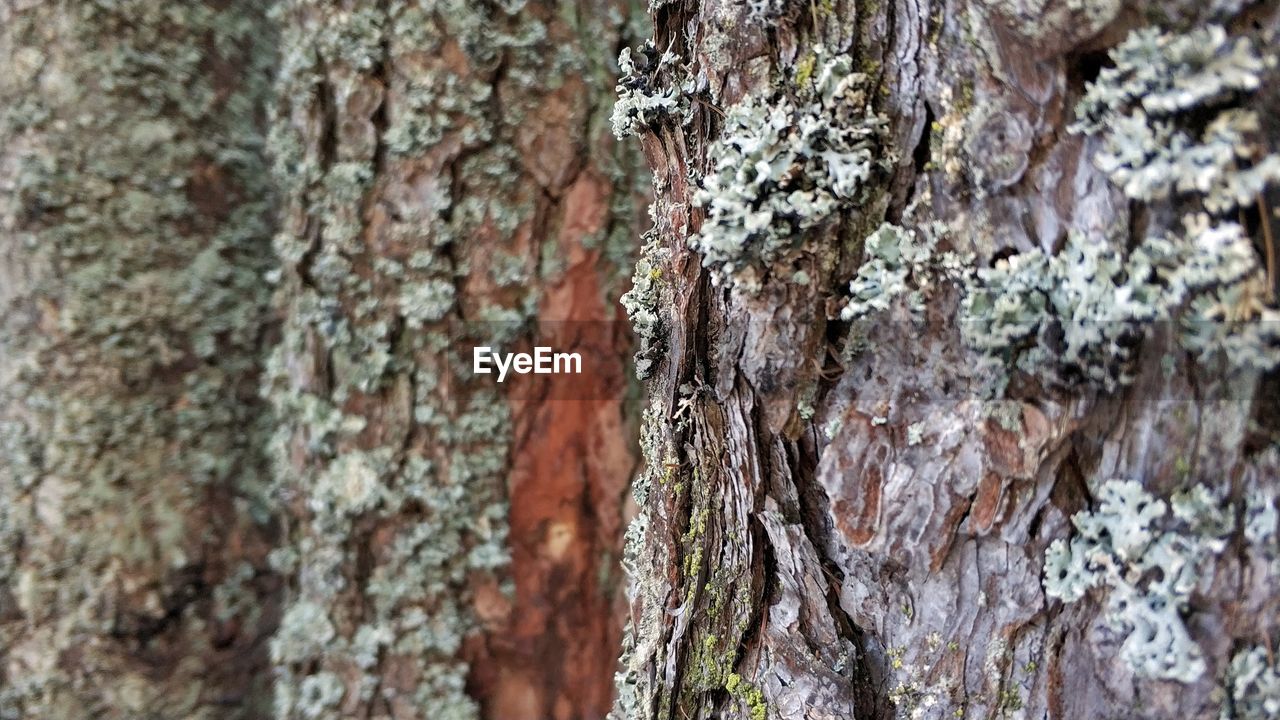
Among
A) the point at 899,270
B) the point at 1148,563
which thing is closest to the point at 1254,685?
the point at 1148,563

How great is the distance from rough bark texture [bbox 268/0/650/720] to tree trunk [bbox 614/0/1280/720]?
63 cm

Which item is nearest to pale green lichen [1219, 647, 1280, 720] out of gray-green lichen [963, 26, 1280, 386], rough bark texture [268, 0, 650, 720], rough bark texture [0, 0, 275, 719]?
gray-green lichen [963, 26, 1280, 386]

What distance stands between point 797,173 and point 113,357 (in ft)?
4.81

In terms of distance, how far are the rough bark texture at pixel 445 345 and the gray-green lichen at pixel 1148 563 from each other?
39.2 inches

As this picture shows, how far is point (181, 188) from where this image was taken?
1610mm

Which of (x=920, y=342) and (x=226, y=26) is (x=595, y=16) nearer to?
(x=226, y=26)

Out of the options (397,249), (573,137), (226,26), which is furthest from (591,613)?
(226,26)

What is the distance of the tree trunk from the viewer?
25.0 inches

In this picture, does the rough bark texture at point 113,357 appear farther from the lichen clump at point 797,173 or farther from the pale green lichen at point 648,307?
the lichen clump at point 797,173

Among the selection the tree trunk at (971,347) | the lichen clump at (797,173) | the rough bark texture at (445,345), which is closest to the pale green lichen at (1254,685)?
the tree trunk at (971,347)

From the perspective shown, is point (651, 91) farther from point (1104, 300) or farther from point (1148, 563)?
point (1148, 563)

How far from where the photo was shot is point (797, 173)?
758 mm

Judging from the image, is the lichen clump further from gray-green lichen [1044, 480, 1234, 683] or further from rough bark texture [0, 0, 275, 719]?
rough bark texture [0, 0, 275, 719]

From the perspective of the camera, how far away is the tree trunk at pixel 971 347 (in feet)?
2.09
